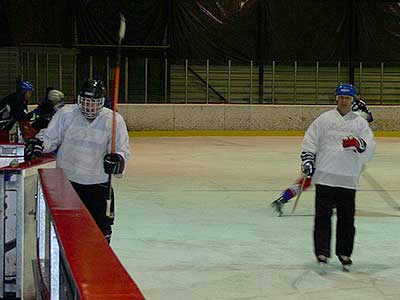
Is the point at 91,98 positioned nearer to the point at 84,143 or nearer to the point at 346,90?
the point at 84,143

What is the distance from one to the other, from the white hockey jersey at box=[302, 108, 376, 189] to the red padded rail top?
2866mm

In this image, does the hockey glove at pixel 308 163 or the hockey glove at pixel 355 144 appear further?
the hockey glove at pixel 308 163

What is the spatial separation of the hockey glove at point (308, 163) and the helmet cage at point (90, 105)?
4.75 feet

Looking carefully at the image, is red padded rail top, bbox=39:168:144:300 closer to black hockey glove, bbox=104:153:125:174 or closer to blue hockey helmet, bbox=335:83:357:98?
black hockey glove, bbox=104:153:125:174

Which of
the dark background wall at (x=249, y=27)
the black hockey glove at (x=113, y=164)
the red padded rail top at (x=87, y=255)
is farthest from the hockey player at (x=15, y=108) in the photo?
the dark background wall at (x=249, y=27)

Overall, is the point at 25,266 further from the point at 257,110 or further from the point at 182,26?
the point at 182,26

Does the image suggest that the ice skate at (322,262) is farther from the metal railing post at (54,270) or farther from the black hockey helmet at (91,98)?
the metal railing post at (54,270)

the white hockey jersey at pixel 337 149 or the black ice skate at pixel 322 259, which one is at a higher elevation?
the white hockey jersey at pixel 337 149

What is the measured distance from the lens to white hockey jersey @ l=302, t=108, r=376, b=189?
608cm

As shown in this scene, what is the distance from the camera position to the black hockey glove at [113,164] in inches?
213

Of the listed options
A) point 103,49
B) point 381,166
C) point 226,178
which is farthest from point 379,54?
point 226,178

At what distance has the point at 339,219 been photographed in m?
6.16

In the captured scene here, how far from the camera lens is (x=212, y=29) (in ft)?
70.7

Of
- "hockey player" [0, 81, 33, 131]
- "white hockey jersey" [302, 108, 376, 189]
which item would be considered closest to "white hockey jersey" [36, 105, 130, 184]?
"white hockey jersey" [302, 108, 376, 189]
